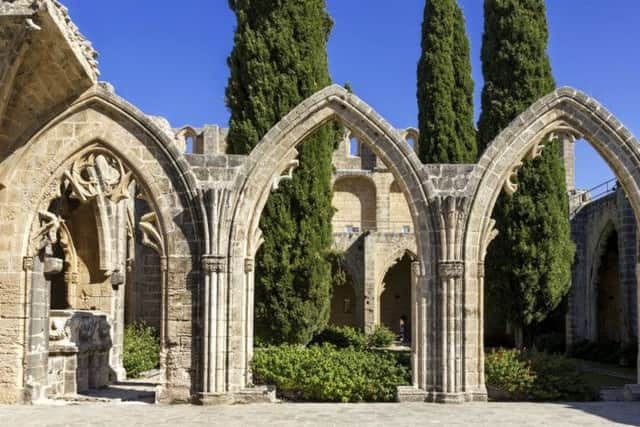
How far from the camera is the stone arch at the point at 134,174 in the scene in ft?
31.9

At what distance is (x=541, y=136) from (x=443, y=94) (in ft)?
28.2

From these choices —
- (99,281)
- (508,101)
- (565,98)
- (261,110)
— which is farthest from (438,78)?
(99,281)

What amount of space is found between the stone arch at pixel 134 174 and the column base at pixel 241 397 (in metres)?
0.32

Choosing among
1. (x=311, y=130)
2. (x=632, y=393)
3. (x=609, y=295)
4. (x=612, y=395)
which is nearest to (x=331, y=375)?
(x=311, y=130)

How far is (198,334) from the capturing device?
31.8ft

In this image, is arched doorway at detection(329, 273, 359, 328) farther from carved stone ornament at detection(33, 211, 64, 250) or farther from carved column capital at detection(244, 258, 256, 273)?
carved stone ornament at detection(33, 211, 64, 250)

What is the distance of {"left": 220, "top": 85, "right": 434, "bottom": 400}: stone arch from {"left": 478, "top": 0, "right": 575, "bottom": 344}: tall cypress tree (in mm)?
Answer: 6525

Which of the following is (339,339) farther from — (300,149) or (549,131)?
(549,131)

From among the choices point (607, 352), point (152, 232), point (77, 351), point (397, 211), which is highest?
point (397, 211)

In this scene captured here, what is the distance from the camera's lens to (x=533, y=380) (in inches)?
396

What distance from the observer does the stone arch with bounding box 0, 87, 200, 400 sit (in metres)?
9.72

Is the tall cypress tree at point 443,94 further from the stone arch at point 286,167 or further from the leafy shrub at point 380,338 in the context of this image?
the stone arch at point 286,167

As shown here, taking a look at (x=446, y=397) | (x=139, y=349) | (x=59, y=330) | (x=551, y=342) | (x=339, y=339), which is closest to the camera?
(x=446, y=397)

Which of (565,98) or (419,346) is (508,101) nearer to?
(565,98)
